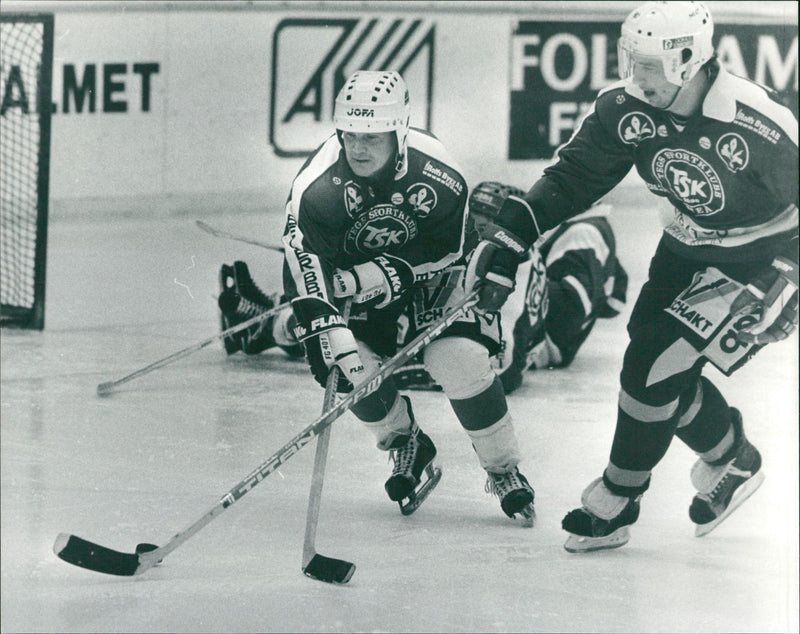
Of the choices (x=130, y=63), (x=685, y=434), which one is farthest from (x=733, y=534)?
(x=130, y=63)

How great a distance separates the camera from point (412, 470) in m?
2.22

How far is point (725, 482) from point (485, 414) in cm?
45

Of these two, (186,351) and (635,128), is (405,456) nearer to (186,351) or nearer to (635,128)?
(186,351)

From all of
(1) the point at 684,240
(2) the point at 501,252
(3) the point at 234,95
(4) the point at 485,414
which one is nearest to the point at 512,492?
(4) the point at 485,414

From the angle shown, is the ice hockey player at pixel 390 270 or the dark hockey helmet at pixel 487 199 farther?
the dark hockey helmet at pixel 487 199

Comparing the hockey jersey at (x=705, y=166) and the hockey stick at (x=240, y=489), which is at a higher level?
the hockey jersey at (x=705, y=166)

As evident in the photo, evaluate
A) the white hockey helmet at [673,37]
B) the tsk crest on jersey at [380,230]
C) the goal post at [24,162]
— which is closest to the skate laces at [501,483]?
the tsk crest on jersey at [380,230]

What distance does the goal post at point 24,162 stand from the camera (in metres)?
2.99

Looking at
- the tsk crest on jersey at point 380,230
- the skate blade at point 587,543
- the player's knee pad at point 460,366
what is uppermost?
the tsk crest on jersey at point 380,230

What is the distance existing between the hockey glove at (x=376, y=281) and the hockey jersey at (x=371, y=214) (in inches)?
0.6

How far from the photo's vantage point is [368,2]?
299cm

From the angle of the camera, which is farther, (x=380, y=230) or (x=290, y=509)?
(x=290, y=509)

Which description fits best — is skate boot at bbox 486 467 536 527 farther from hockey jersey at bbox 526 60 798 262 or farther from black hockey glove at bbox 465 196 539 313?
hockey jersey at bbox 526 60 798 262

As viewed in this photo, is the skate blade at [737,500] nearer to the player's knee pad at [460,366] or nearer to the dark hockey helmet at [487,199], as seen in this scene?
the player's knee pad at [460,366]
